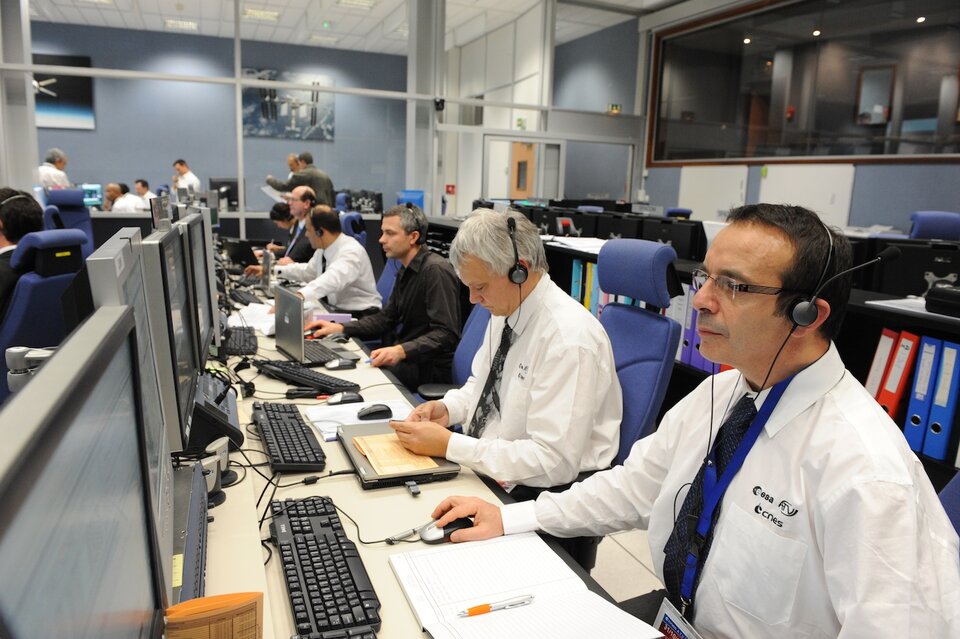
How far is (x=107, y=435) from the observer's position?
539mm

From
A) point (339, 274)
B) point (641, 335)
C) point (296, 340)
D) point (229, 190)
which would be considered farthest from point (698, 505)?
point (229, 190)

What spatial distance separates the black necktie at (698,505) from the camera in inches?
43.2

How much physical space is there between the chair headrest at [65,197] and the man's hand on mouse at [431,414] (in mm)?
5622

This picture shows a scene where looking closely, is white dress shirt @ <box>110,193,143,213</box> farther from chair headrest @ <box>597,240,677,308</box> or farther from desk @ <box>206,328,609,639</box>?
chair headrest @ <box>597,240,677,308</box>

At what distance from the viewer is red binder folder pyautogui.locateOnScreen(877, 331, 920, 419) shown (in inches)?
87.6

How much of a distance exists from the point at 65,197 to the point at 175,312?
5.80 m

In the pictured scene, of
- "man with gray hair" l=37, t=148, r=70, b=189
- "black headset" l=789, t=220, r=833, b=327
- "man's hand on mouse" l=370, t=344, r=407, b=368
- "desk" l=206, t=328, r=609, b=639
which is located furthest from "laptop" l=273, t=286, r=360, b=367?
"man with gray hair" l=37, t=148, r=70, b=189

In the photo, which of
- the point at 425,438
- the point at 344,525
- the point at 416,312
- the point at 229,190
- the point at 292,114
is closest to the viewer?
the point at 344,525

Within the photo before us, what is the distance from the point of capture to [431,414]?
1903 mm

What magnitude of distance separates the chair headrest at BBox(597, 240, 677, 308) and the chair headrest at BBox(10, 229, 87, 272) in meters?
2.49

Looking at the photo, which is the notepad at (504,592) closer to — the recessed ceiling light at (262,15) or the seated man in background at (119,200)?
the seated man in background at (119,200)

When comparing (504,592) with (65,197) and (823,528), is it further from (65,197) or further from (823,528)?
(65,197)

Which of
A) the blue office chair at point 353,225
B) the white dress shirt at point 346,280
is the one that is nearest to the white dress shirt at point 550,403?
the white dress shirt at point 346,280

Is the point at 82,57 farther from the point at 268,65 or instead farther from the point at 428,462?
the point at 428,462
